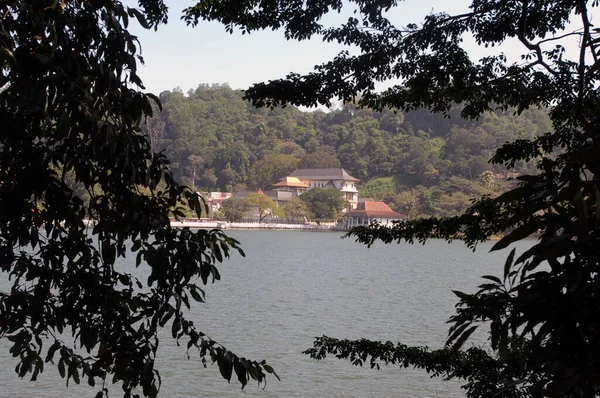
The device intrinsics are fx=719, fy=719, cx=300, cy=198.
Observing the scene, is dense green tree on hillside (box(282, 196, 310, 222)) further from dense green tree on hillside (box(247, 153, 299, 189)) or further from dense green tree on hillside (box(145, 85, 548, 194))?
dense green tree on hillside (box(145, 85, 548, 194))

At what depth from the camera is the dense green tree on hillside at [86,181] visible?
176cm

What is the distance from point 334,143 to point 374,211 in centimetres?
1871

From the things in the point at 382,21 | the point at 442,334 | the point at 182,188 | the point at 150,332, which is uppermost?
the point at 382,21

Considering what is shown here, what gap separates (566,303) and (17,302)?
153 centimetres

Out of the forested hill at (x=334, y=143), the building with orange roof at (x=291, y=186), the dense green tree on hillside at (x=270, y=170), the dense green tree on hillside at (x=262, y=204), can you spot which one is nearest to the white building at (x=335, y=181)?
the building with orange roof at (x=291, y=186)

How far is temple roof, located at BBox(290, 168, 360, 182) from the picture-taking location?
229 ft

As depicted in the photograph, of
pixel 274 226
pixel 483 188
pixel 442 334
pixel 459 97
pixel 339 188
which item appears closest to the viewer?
pixel 459 97

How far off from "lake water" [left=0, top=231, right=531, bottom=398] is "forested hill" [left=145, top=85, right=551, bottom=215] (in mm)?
40388

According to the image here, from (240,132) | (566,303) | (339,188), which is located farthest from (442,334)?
(240,132)

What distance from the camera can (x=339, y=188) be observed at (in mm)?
69250

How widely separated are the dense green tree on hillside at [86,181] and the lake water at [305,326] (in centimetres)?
407

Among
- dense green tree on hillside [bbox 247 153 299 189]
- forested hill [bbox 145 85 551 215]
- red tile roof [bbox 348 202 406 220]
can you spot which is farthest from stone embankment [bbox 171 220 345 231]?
dense green tree on hillside [bbox 247 153 299 189]

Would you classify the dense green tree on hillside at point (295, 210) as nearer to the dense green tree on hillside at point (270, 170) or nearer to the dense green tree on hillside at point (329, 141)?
the dense green tree on hillside at point (270, 170)

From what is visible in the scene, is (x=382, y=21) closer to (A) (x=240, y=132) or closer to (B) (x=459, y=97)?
(B) (x=459, y=97)
